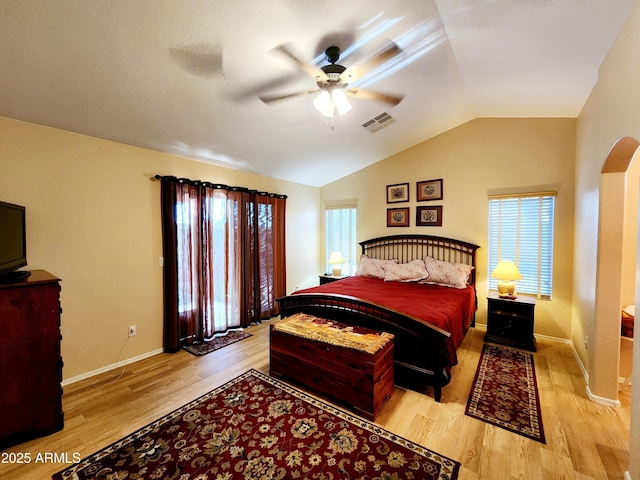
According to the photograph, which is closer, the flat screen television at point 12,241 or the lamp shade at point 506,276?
the flat screen television at point 12,241

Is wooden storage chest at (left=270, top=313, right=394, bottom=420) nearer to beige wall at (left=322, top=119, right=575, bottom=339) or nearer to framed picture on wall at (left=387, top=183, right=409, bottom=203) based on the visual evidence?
beige wall at (left=322, top=119, right=575, bottom=339)

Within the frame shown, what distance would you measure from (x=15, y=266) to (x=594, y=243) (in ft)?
16.4

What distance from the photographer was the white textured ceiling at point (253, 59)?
1704mm

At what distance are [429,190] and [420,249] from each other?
1004 mm

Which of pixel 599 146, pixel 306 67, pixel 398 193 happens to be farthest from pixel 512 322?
pixel 306 67

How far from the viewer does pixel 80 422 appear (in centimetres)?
211

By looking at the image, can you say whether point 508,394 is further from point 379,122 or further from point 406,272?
point 379,122

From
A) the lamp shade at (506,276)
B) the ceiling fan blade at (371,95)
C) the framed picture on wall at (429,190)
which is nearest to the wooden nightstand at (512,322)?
the lamp shade at (506,276)

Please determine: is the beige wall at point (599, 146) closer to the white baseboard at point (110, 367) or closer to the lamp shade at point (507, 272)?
the lamp shade at point (507, 272)

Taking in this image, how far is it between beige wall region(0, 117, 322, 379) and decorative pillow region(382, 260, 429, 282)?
3.26m

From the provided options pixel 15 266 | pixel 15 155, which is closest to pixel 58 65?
pixel 15 155

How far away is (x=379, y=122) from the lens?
3.52 m

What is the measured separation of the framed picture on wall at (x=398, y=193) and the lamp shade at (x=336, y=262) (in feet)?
4.63

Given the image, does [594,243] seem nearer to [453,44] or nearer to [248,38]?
[453,44]
